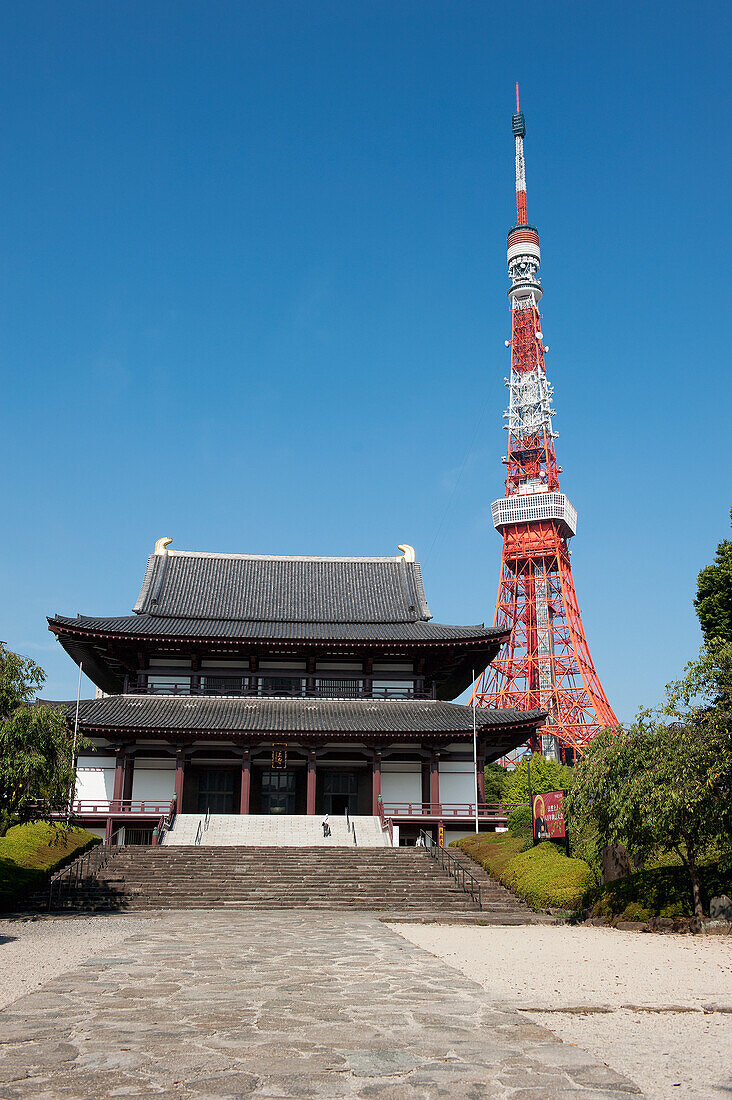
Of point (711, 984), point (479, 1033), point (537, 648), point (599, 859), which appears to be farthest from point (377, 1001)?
point (537, 648)

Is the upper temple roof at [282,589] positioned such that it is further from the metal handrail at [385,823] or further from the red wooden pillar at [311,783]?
the metal handrail at [385,823]

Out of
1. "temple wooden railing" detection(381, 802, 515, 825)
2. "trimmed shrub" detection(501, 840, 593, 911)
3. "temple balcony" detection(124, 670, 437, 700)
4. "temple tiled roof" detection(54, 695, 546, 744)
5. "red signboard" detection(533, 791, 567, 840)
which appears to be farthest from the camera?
"temple balcony" detection(124, 670, 437, 700)

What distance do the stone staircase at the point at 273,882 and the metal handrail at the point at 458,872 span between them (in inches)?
9.7

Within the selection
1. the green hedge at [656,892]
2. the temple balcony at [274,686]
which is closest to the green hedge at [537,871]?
the green hedge at [656,892]

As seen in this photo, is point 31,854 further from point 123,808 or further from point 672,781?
point 672,781

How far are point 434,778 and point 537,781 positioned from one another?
17.8 meters

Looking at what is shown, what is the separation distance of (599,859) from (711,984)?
11.5 metres

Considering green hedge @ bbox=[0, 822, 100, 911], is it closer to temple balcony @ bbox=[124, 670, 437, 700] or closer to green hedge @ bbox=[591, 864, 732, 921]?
temple balcony @ bbox=[124, 670, 437, 700]

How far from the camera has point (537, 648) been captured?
86.4 m

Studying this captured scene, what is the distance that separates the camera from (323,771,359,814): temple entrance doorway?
41625 mm

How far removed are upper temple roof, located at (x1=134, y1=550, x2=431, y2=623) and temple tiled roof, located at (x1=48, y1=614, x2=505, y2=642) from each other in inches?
21.8

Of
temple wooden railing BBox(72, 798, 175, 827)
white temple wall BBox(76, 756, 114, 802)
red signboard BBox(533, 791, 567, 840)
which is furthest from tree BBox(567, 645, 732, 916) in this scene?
white temple wall BBox(76, 756, 114, 802)

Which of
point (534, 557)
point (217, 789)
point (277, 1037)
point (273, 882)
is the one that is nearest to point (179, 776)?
point (217, 789)

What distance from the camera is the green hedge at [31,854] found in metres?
25.1
